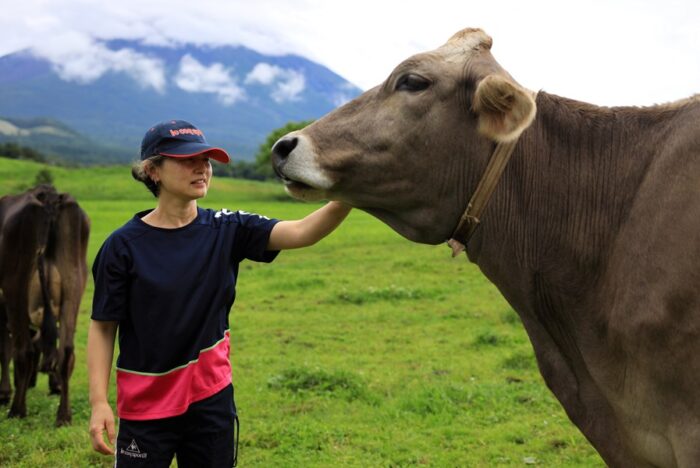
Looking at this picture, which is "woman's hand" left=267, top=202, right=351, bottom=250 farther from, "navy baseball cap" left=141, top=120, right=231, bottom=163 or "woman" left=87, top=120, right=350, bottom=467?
"navy baseball cap" left=141, top=120, right=231, bottom=163

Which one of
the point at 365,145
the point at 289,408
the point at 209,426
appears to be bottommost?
the point at 289,408

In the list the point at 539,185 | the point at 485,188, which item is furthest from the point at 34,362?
the point at 539,185

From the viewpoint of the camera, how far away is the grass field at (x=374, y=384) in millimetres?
6488

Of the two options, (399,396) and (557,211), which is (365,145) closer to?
(557,211)

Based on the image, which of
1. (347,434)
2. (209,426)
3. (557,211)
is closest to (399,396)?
(347,434)

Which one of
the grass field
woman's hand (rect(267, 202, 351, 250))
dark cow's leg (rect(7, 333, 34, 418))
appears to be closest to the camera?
woman's hand (rect(267, 202, 351, 250))

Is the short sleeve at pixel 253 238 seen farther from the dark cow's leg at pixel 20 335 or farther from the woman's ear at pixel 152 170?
the dark cow's leg at pixel 20 335

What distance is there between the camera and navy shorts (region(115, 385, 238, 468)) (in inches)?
142

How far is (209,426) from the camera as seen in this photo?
3.73 metres

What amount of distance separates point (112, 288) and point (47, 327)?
17.2 ft

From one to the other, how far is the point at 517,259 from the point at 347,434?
4.09 meters

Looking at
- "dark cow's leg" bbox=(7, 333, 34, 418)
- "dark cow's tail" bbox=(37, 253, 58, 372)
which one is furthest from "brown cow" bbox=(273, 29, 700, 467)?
"dark cow's leg" bbox=(7, 333, 34, 418)

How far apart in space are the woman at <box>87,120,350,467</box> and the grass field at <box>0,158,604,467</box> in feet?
9.19

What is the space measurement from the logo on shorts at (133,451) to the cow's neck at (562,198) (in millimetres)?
1928
